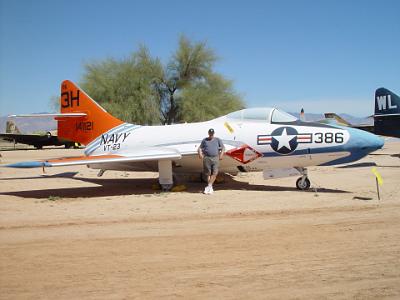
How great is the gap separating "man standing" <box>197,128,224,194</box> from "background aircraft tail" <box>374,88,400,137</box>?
1725cm

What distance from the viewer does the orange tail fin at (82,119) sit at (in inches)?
556

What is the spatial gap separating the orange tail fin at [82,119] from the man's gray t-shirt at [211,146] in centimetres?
408

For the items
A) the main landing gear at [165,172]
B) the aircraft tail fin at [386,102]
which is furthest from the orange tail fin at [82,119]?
the aircraft tail fin at [386,102]

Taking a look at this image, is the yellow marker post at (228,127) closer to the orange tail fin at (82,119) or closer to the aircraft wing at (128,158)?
the aircraft wing at (128,158)

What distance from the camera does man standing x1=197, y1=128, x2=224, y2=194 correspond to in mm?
11234

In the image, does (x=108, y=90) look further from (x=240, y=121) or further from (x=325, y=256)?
(x=325, y=256)

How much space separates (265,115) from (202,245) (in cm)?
693

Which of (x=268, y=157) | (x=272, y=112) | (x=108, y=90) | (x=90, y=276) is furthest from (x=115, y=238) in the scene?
(x=108, y=90)

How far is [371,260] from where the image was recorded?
194 inches

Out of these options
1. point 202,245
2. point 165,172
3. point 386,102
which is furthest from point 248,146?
point 386,102

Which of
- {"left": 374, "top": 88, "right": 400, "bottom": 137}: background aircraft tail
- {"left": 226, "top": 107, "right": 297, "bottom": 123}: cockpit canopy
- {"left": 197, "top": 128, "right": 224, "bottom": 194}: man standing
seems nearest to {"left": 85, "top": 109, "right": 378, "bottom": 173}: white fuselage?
{"left": 226, "top": 107, "right": 297, "bottom": 123}: cockpit canopy

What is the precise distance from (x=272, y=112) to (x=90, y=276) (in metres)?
8.57

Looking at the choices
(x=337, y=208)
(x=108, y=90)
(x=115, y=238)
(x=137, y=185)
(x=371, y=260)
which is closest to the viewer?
(x=371, y=260)

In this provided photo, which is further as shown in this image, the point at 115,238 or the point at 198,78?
the point at 198,78
